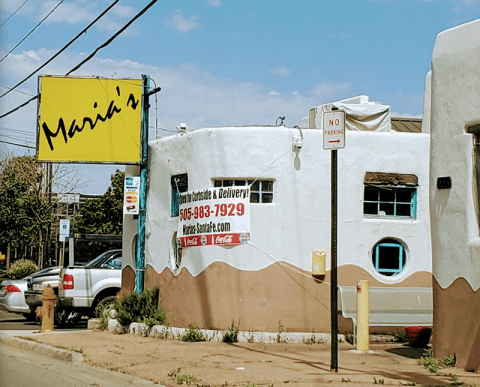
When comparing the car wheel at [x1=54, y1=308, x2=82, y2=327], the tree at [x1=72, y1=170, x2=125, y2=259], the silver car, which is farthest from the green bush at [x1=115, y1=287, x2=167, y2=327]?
the tree at [x1=72, y1=170, x2=125, y2=259]

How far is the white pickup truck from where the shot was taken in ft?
57.6

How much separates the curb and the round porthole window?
600 centimetres

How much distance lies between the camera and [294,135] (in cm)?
1420

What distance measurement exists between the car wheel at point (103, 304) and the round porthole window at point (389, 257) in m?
6.29

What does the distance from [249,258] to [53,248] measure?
3202cm

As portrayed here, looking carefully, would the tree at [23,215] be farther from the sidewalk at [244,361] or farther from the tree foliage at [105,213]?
the sidewalk at [244,361]

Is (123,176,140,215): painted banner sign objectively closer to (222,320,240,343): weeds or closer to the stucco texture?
the stucco texture

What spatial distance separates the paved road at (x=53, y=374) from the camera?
968 centimetres

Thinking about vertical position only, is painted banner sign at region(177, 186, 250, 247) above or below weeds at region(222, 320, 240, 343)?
above

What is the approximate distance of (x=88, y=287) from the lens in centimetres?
1769

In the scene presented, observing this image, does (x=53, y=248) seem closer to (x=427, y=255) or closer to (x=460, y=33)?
(x=427, y=255)

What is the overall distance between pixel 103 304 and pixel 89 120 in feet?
15.2

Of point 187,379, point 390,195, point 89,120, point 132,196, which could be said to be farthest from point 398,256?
point 89,120

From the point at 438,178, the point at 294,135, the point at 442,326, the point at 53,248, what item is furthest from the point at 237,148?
the point at 53,248
